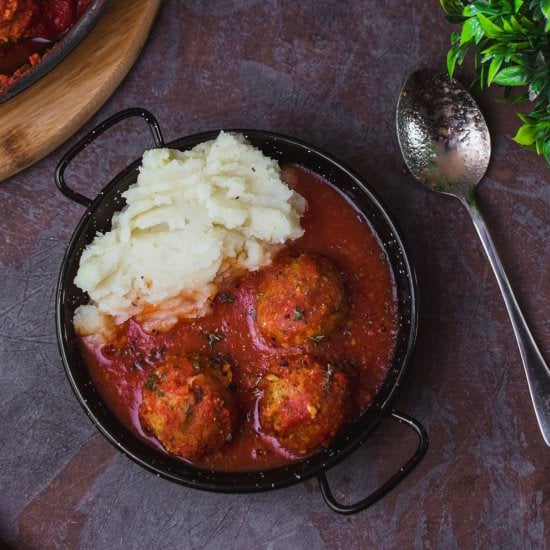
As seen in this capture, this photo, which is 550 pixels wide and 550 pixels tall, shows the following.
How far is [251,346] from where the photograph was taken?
3129 millimetres

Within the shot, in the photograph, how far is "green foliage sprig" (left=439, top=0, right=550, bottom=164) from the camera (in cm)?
268

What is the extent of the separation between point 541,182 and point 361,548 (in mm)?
1910

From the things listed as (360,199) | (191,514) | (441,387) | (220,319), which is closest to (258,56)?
(360,199)

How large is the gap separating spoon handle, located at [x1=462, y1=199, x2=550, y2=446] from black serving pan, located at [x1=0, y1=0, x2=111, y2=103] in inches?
70.4

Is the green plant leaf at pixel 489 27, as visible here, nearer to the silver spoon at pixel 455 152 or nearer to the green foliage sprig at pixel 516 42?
the green foliage sprig at pixel 516 42

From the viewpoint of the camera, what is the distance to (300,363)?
3016 mm

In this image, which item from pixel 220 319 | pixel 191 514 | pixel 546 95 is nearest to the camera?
pixel 546 95

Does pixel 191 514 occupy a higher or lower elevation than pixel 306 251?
lower

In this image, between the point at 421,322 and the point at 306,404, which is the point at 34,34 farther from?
the point at 421,322

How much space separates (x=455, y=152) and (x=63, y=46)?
5.80 ft

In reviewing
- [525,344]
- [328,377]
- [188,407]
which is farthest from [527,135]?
[188,407]

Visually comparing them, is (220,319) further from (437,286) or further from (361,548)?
(361,548)

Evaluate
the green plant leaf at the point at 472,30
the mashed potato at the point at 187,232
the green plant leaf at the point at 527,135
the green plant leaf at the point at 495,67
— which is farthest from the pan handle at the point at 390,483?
the green plant leaf at the point at 472,30

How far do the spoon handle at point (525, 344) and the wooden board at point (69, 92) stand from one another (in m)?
1.73
